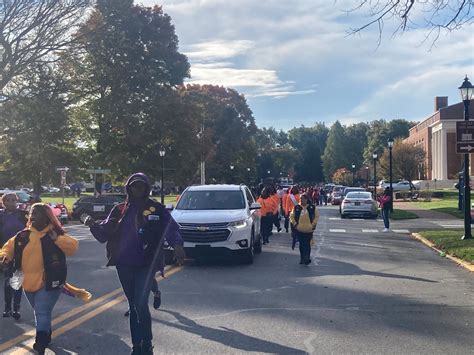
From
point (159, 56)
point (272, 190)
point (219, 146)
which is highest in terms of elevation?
point (159, 56)

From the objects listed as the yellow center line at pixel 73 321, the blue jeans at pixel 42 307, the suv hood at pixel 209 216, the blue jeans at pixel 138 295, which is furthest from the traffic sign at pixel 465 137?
the blue jeans at pixel 42 307

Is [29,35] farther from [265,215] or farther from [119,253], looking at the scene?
[119,253]

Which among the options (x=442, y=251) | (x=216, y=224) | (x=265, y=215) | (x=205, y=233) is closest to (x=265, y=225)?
(x=265, y=215)

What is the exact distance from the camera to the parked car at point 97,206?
29.7 meters

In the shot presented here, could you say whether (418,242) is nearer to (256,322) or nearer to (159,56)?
(256,322)

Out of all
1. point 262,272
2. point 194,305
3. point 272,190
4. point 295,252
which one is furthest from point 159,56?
point 194,305

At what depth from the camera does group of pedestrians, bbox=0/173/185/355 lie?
6.03m

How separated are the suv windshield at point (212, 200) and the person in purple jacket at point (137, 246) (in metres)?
8.67

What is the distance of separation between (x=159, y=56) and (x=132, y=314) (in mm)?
39232

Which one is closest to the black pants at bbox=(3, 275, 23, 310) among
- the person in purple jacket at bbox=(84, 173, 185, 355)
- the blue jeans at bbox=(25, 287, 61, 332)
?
the blue jeans at bbox=(25, 287, 61, 332)

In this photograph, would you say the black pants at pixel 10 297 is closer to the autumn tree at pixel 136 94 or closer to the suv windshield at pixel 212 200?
the suv windshield at pixel 212 200

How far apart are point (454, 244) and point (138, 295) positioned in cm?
1314

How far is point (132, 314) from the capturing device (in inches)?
240

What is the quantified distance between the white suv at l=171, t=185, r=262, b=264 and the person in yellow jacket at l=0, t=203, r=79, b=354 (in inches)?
273
